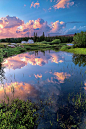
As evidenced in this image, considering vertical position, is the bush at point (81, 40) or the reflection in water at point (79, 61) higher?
the bush at point (81, 40)

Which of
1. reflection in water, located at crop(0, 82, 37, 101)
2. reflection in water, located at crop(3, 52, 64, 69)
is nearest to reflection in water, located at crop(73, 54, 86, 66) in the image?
reflection in water, located at crop(3, 52, 64, 69)

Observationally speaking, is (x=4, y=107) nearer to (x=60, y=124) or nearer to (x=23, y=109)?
(x=23, y=109)

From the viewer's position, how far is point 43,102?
8258 millimetres

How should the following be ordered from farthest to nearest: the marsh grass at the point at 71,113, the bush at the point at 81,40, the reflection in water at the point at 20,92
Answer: the bush at the point at 81,40 → the reflection in water at the point at 20,92 → the marsh grass at the point at 71,113

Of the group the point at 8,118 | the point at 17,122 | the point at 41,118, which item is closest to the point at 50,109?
the point at 41,118

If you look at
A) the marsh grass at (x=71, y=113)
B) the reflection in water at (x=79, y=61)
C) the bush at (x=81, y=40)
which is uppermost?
the bush at (x=81, y=40)

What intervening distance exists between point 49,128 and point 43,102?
2.57 metres

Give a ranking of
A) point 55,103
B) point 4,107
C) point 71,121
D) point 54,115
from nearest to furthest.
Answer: point 71,121, point 54,115, point 4,107, point 55,103

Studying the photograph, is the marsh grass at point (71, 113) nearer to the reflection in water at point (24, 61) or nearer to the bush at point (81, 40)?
the reflection in water at point (24, 61)

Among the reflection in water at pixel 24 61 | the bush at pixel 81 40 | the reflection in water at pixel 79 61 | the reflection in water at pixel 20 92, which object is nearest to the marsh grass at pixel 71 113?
the reflection in water at pixel 20 92

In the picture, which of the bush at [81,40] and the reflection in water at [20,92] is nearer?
the reflection in water at [20,92]

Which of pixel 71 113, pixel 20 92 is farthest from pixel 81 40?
pixel 71 113

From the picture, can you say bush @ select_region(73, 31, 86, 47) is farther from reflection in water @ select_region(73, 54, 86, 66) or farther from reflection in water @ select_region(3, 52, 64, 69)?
reflection in water @ select_region(3, 52, 64, 69)

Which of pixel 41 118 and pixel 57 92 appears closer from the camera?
pixel 41 118
